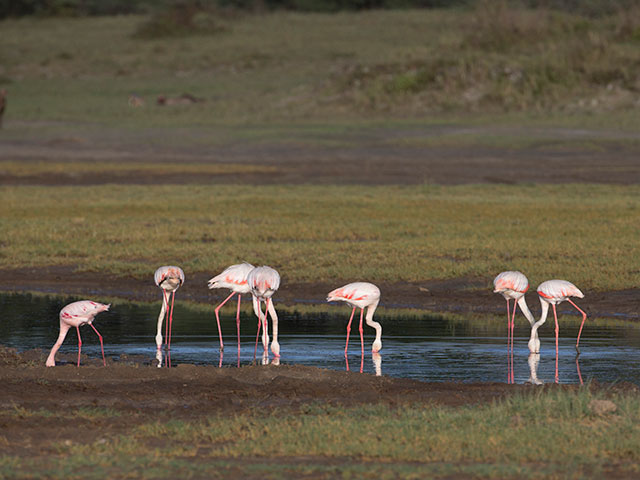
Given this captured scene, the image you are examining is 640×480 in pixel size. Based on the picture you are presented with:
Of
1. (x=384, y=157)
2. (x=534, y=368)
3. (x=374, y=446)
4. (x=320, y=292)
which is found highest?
(x=374, y=446)

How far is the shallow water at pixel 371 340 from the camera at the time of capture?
10.8 meters

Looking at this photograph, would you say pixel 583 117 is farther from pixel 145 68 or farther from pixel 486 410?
pixel 486 410

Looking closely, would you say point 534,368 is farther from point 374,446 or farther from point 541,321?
point 374,446

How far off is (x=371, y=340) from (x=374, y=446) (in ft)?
18.5

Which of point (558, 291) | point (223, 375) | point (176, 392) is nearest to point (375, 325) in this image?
point (558, 291)

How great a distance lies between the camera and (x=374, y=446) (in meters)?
7.13

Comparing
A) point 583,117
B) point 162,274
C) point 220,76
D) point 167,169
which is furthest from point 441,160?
point 220,76

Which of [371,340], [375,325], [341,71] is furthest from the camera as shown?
[341,71]

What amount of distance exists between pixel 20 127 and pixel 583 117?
2166 cm

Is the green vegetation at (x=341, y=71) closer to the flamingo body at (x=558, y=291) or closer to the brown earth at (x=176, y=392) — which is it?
the flamingo body at (x=558, y=291)

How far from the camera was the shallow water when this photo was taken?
426 inches

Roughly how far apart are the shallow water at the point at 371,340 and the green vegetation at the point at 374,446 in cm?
242

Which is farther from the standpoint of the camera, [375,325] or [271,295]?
[271,295]

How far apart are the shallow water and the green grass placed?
250 centimetres
